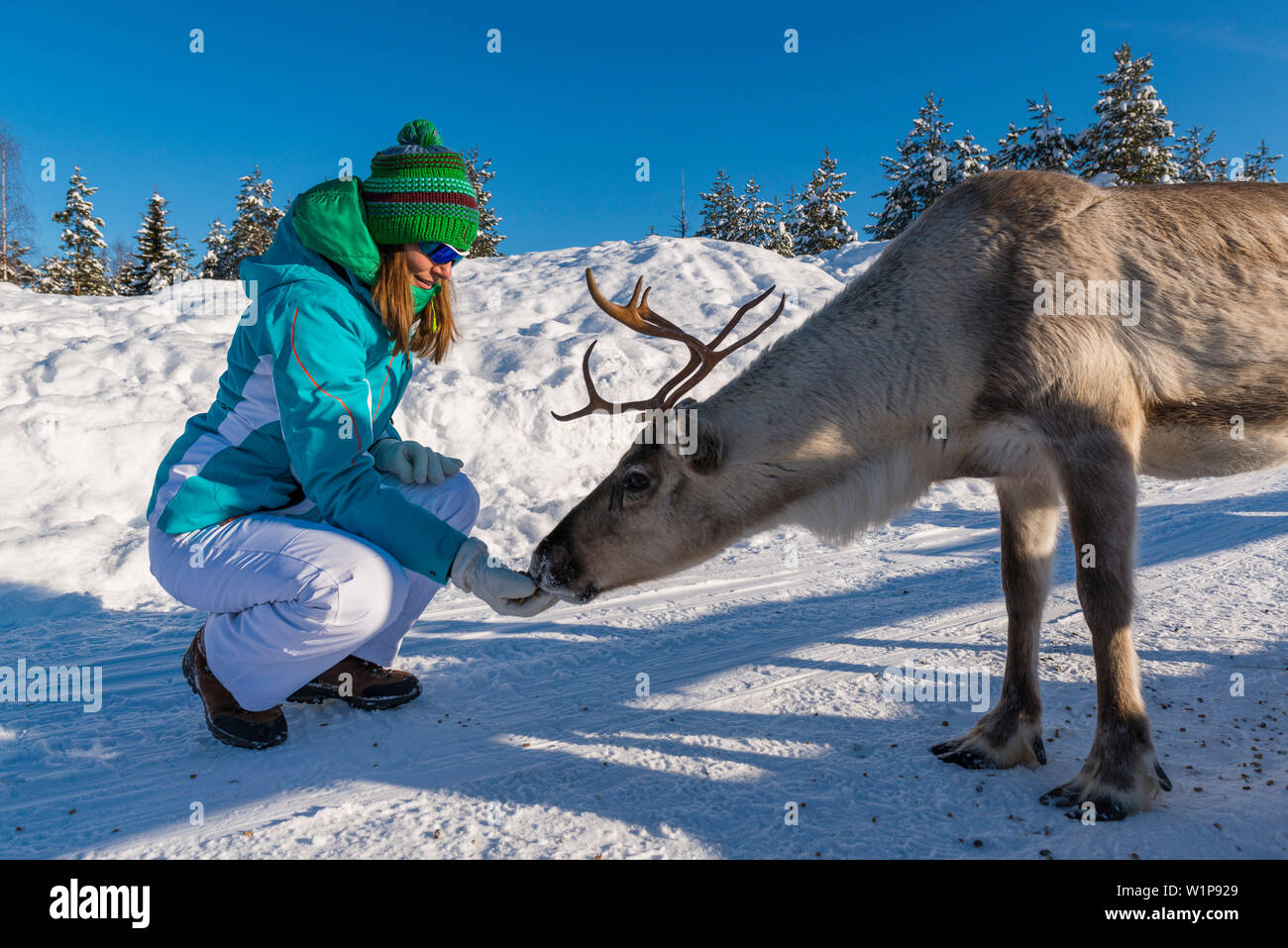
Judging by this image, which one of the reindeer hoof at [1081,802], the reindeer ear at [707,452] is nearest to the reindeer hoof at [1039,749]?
the reindeer hoof at [1081,802]

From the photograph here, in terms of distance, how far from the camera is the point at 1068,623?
182 inches

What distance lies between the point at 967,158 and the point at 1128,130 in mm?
6444

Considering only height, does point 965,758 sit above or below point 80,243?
below

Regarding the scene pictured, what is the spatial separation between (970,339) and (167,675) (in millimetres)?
4032

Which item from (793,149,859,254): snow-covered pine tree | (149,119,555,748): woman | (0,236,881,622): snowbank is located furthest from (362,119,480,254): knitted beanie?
(793,149,859,254): snow-covered pine tree

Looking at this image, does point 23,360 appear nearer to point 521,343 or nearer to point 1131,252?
point 521,343

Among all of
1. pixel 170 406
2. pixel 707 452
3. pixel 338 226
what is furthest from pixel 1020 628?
pixel 170 406

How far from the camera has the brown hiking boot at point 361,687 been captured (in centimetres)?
355

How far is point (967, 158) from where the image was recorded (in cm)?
2906

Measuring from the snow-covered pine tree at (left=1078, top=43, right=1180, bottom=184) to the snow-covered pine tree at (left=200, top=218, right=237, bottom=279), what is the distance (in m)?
36.8

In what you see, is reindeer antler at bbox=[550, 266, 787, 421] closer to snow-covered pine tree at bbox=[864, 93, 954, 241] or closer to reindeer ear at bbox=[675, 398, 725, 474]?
reindeer ear at bbox=[675, 398, 725, 474]

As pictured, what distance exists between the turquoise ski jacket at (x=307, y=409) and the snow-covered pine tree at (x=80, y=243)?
3890 centimetres

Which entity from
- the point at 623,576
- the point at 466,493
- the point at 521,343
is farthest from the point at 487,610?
the point at 521,343

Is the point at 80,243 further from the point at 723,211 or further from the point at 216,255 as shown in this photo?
the point at 723,211
